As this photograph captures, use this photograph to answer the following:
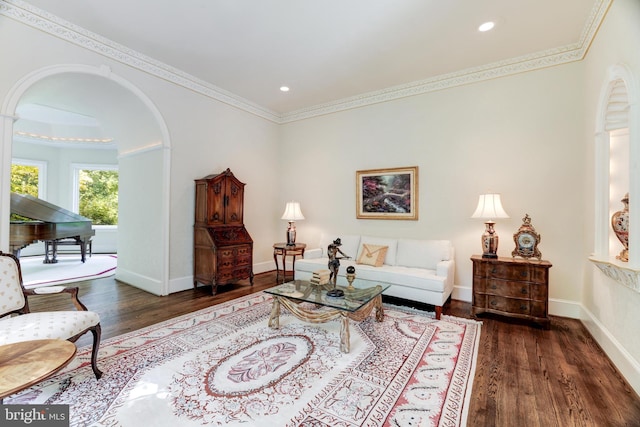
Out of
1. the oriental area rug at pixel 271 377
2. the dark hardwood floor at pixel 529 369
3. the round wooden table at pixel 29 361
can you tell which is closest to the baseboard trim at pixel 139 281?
the dark hardwood floor at pixel 529 369

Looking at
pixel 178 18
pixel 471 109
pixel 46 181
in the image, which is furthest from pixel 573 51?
pixel 46 181

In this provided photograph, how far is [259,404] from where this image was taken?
1.85m

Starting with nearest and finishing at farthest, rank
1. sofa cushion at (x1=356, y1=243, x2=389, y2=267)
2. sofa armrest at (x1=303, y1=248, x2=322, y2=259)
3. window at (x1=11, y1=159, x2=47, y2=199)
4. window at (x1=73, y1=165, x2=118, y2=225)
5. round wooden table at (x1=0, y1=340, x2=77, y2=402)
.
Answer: round wooden table at (x1=0, y1=340, x2=77, y2=402)
sofa cushion at (x1=356, y1=243, x2=389, y2=267)
sofa armrest at (x1=303, y1=248, x2=322, y2=259)
window at (x1=11, y1=159, x2=47, y2=199)
window at (x1=73, y1=165, x2=118, y2=225)

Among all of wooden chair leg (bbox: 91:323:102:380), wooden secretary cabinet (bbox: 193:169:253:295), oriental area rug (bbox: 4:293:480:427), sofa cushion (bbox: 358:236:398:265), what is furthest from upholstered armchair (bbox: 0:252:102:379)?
sofa cushion (bbox: 358:236:398:265)

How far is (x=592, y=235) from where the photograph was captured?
315 cm

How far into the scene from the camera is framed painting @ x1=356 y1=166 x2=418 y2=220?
15.1 feet

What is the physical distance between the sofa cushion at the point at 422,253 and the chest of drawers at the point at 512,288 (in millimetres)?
518

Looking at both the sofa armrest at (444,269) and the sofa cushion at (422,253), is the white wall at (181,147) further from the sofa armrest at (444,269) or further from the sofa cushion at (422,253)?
the sofa armrest at (444,269)

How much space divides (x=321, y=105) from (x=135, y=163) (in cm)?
337

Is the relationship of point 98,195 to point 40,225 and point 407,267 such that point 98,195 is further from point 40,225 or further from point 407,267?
point 407,267

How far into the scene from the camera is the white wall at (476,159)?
3.57 metres

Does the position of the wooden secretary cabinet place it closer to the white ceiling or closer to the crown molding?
the crown molding

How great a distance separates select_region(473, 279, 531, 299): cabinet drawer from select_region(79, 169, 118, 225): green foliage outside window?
30.5 ft

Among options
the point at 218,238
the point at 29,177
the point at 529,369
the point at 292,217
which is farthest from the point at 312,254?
the point at 29,177
